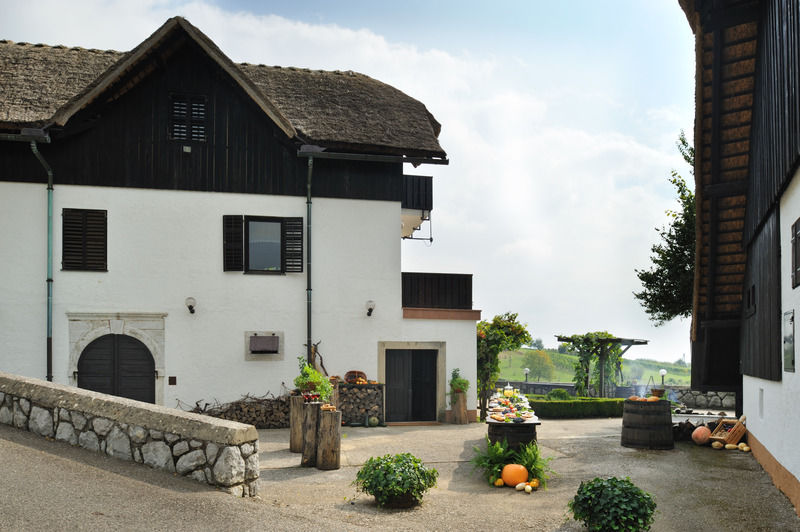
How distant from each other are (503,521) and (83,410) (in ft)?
17.4

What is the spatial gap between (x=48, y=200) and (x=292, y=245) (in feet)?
18.2

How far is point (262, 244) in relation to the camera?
61.6 feet

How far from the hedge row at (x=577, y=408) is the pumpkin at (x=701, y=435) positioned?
10315 millimetres

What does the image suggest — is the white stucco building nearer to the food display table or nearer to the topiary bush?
the food display table

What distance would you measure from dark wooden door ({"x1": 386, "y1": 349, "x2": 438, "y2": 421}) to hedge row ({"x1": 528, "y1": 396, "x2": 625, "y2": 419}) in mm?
7475

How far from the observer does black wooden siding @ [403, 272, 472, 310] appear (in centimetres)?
1973


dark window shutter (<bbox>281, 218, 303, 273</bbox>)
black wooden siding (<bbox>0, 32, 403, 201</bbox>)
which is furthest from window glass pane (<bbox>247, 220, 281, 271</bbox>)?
black wooden siding (<bbox>0, 32, 403, 201</bbox>)

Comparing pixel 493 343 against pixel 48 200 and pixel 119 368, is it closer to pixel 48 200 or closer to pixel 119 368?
pixel 119 368

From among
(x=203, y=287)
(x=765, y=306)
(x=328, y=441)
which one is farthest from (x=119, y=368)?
(x=765, y=306)

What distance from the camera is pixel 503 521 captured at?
9570 mm

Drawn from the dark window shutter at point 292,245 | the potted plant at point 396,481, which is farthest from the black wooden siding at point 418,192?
the potted plant at point 396,481

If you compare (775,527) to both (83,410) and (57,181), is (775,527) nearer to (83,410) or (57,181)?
(83,410)

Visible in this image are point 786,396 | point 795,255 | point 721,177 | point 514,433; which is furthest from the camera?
point 721,177

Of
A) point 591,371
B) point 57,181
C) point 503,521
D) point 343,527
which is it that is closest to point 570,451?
point 503,521
